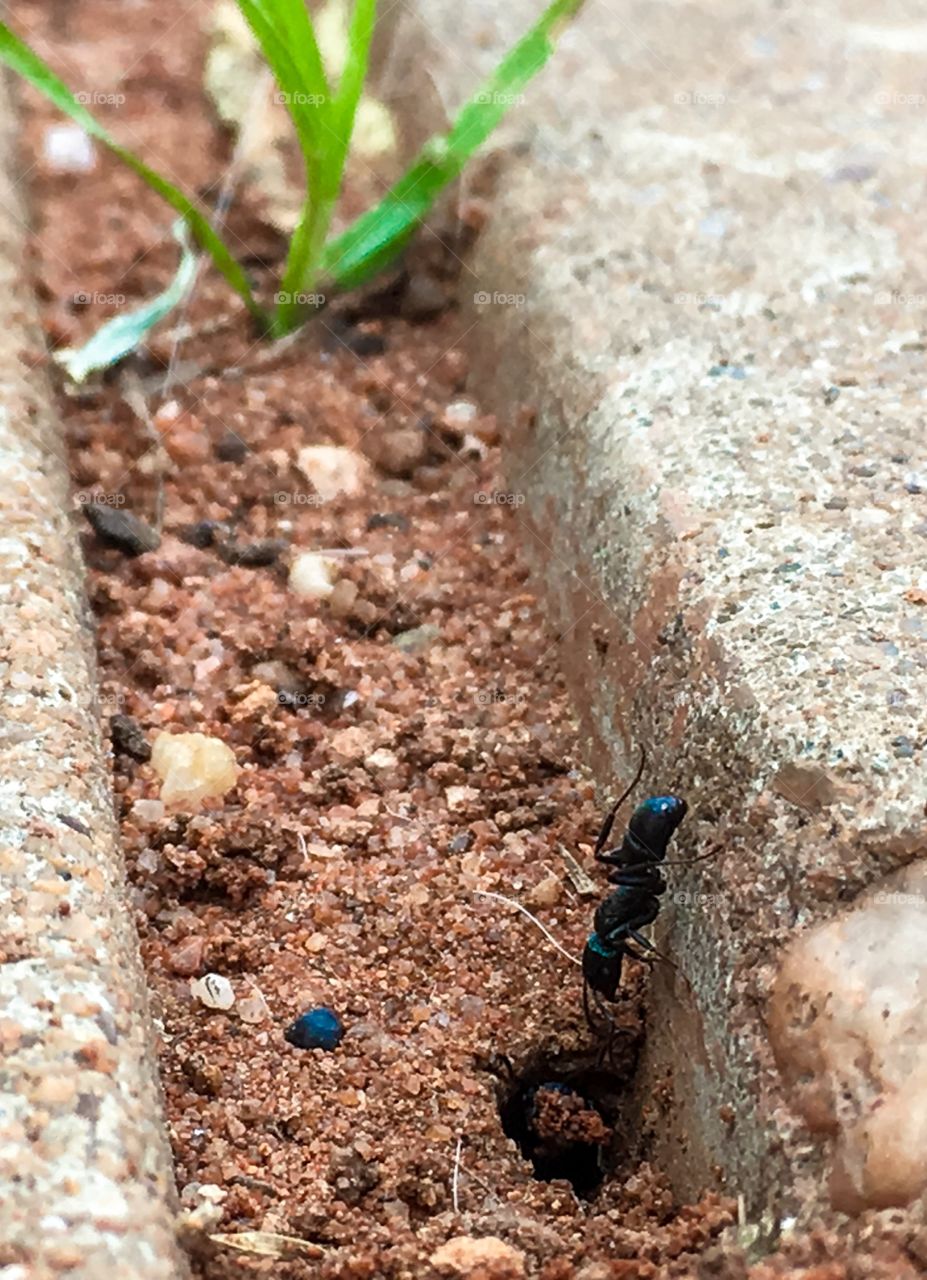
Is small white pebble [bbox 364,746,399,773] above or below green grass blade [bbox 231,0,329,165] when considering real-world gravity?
below

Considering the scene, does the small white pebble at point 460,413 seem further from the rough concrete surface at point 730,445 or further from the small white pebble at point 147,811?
the small white pebble at point 147,811

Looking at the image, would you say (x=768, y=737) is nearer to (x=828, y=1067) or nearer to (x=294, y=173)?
(x=828, y=1067)

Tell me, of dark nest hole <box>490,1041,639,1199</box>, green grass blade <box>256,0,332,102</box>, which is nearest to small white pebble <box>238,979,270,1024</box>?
dark nest hole <box>490,1041,639,1199</box>

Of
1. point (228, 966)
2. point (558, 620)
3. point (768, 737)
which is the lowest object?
point (228, 966)

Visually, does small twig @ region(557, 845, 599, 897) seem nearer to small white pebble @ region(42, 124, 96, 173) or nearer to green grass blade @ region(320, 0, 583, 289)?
green grass blade @ region(320, 0, 583, 289)

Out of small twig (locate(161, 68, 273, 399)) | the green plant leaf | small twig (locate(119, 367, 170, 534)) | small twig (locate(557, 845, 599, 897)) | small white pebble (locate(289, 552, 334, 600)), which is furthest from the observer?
small twig (locate(161, 68, 273, 399))

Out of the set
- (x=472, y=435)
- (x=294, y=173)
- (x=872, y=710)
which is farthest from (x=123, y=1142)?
(x=294, y=173)
